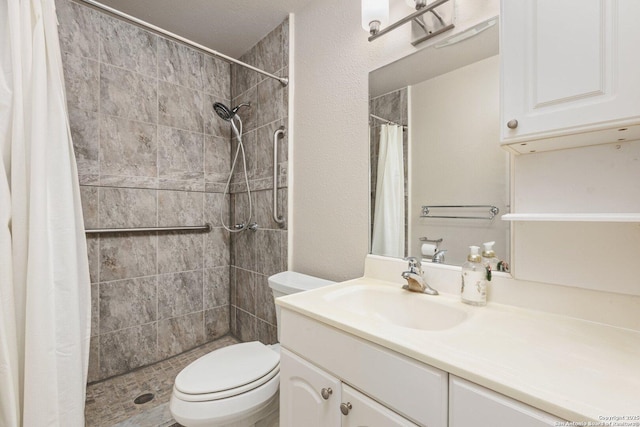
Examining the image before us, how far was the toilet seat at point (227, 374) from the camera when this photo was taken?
1.08 meters

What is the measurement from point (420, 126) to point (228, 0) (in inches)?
56.5

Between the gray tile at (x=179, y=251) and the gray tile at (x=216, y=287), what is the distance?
5.1 inches

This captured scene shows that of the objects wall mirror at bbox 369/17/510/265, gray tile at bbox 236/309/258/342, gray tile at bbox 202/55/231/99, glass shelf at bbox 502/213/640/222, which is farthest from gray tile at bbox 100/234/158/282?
glass shelf at bbox 502/213/640/222

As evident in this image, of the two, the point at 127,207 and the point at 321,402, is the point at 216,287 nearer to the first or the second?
the point at 127,207

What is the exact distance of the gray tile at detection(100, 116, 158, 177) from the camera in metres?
1.82

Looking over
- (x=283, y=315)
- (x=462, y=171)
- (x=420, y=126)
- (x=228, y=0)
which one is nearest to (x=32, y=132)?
(x=283, y=315)

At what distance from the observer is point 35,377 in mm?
930

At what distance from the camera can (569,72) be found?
667 millimetres

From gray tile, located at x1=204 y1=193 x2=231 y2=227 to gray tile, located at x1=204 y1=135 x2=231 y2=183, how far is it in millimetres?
140

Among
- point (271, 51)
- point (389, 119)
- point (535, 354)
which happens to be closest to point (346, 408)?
point (535, 354)

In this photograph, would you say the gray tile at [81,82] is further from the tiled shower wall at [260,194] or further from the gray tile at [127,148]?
the tiled shower wall at [260,194]

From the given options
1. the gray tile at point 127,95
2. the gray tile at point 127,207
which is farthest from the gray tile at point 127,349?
the gray tile at point 127,95

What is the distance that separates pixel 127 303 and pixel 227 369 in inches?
44.5

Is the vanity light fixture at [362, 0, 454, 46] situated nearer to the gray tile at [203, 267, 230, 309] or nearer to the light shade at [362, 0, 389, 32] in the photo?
the light shade at [362, 0, 389, 32]
